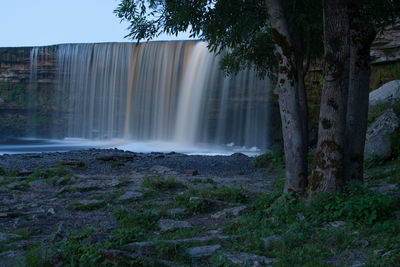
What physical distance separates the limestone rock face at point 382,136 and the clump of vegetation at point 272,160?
104 inches

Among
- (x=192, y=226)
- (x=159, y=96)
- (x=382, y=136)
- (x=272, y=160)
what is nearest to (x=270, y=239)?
(x=192, y=226)

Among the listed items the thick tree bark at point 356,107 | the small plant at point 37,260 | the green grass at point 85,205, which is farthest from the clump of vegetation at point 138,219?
the thick tree bark at point 356,107

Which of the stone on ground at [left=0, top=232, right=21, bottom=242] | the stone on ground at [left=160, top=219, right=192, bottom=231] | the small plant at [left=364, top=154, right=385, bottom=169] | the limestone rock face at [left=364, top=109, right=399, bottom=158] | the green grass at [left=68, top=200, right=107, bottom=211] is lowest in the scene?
the stone on ground at [left=0, top=232, right=21, bottom=242]

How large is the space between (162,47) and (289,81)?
1992 centimetres

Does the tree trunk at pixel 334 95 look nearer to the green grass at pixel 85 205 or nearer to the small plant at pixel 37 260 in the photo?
the small plant at pixel 37 260

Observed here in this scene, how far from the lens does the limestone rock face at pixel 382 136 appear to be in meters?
8.95

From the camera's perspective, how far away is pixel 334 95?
5004 millimetres

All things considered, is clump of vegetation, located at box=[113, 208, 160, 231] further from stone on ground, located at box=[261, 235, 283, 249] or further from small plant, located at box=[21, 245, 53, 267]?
stone on ground, located at box=[261, 235, 283, 249]

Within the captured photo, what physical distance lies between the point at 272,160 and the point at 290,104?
6.26m

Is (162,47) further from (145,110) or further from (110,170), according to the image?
(110,170)

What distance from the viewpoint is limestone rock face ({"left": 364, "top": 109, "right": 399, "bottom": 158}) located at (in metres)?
8.95

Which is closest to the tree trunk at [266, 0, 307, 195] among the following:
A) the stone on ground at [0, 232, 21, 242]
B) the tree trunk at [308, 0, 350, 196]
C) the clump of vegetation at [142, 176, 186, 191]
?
the tree trunk at [308, 0, 350, 196]

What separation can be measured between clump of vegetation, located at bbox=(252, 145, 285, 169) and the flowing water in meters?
9.21

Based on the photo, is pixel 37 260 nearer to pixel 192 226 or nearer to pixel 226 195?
pixel 192 226
